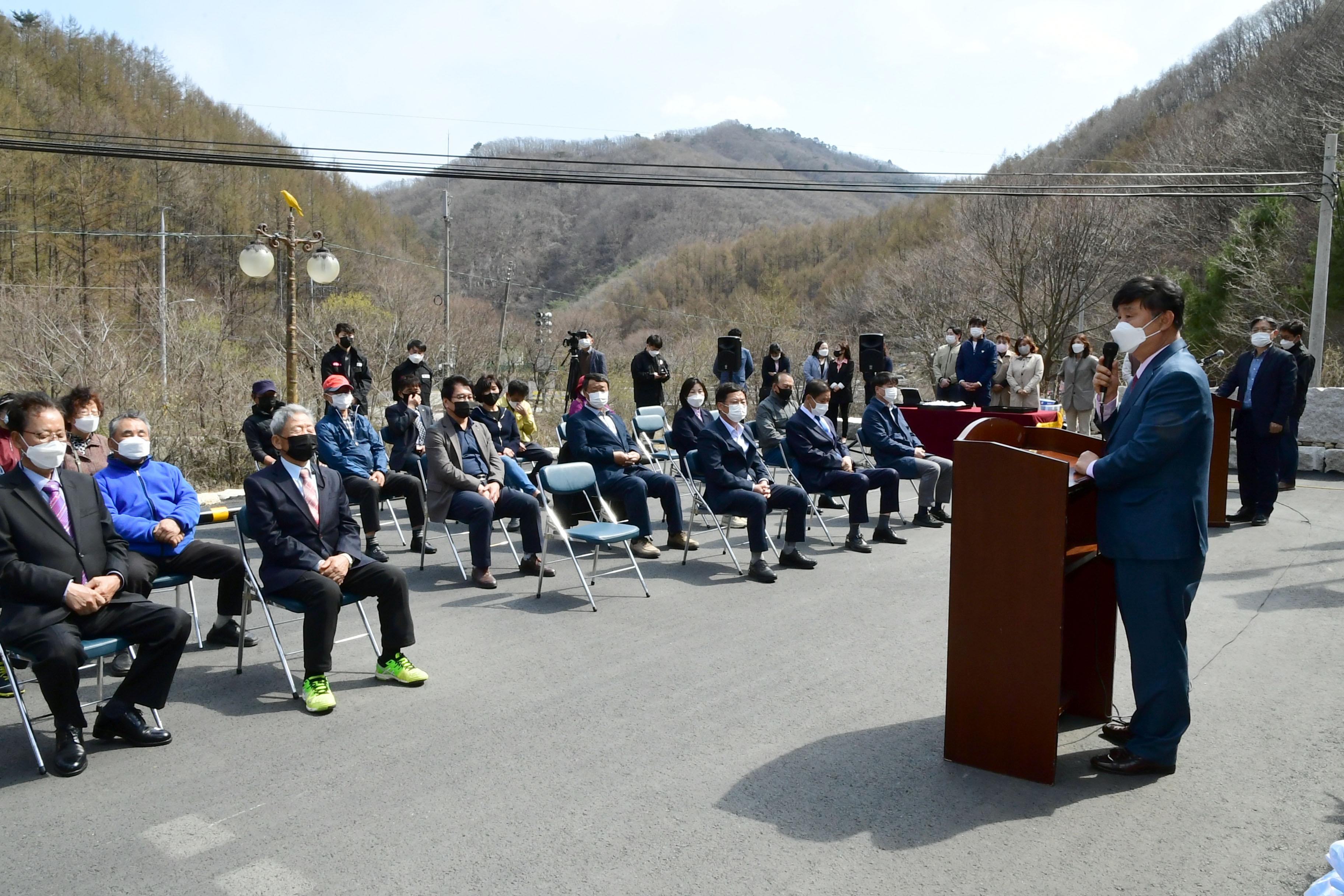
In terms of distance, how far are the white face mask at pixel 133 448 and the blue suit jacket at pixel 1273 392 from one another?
975 cm

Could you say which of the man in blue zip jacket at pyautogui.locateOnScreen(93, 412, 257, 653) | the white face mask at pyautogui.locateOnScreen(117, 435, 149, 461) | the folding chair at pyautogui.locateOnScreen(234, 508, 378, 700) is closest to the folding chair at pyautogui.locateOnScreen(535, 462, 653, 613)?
the folding chair at pyautogui.locateOnScreen(234, 508, 378, 700)

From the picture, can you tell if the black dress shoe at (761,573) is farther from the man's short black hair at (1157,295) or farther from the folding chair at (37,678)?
the folding chair at (37,678)

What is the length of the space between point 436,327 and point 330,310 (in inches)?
248

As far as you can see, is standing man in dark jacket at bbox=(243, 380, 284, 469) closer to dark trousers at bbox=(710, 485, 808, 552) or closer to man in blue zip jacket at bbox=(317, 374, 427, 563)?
man in blue zip jacket at bbox=(317, 374, 427, 563)

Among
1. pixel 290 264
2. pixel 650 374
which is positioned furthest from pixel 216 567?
pixel 650 374

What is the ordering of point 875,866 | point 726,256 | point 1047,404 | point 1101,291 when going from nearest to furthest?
point 875,866 < point 1047,404 < point 1101,291 < point 726,256

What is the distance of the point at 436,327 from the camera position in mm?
33031

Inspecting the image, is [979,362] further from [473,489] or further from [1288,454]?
[473,489]

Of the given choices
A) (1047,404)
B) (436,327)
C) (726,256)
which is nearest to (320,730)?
(1047,404)

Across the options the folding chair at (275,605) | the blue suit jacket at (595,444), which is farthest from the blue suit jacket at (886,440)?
the folding chair at (275,605)

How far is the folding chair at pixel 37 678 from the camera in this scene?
4211mm

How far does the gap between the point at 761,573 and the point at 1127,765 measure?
12.6 feet

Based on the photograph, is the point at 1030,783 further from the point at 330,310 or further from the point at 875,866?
the point at 330,310

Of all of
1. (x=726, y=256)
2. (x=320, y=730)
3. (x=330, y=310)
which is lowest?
(x=320, y=730)
